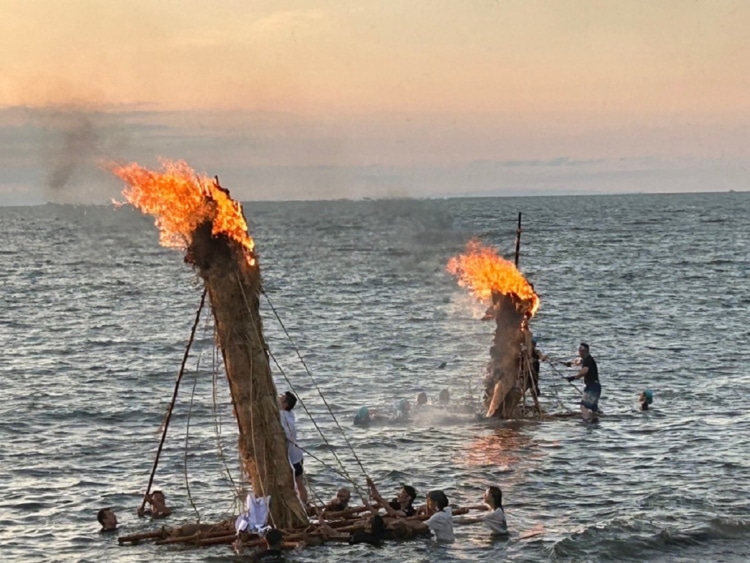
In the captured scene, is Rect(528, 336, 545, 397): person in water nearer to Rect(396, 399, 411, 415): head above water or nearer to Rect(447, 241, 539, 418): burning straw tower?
Rect(447, 241, 539, 418): burning straw tower

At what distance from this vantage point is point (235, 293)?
18812 mm

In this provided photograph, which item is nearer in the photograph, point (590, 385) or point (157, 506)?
point (157, 506)

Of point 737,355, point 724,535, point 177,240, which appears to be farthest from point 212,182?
point 737,355

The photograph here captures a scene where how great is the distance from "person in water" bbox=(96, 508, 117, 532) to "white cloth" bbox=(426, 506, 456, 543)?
5.75m

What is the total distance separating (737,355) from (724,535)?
23.7 meters

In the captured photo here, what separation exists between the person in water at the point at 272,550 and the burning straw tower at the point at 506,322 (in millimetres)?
12934

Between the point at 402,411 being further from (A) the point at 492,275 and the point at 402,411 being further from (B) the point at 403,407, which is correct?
(A) the point at 492,275

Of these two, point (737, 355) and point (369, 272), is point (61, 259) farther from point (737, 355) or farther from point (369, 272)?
point (737, 355)

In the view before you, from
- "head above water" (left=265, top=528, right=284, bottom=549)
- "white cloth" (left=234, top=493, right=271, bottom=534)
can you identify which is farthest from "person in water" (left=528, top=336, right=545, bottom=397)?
"head above water" (left=265, top=528, right=284, bottom=549)

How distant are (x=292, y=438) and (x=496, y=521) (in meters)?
3.83

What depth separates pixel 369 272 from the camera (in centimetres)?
8731

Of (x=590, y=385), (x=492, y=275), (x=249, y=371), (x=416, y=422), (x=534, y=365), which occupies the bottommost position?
(x=416, y=422)

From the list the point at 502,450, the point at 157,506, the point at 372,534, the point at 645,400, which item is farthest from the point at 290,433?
the point at 645,400

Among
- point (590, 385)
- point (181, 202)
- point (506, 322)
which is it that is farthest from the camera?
point (590, 385)
